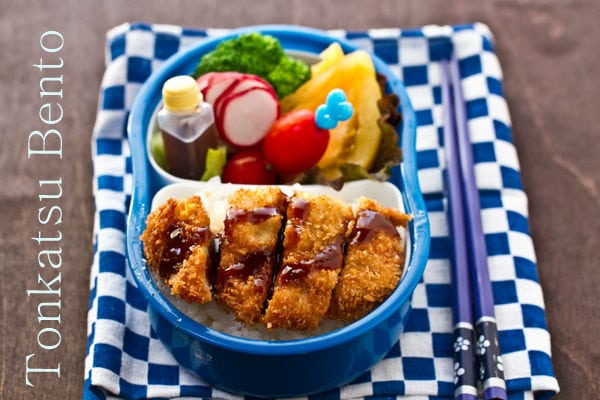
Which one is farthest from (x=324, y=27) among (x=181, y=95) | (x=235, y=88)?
(x=181, y=95)

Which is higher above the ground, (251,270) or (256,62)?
(256,62)

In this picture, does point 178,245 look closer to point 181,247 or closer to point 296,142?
Answer: point 181,247

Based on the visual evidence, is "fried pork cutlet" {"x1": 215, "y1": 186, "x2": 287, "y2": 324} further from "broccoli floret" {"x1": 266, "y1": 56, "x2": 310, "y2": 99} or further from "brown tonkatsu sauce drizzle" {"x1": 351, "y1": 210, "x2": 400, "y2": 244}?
"broccoli floret" {"x1": 266, "y1": 56, "x2": 310, "y2": 99}

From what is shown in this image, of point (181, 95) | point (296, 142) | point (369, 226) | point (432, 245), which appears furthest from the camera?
point (432, 245)

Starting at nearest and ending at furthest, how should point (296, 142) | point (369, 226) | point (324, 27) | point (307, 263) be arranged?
point (307, 263) < point (369, 226) < point (296, 142) < point (324, 27)

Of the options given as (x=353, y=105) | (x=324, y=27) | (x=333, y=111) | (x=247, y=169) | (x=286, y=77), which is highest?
(x=324, y=27)

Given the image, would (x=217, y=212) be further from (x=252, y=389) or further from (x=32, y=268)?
(x=32, y=268)

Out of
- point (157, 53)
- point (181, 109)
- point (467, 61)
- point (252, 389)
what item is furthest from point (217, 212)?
point (467, 61)
